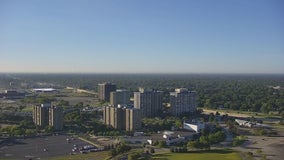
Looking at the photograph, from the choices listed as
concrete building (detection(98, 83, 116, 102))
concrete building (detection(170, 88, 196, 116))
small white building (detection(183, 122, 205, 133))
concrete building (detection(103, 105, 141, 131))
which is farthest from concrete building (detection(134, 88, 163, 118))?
concrete building (detection(98, 83, 116, 102))

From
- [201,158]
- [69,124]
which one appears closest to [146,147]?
[201,158]

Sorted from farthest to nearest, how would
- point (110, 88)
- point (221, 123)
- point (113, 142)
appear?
point (110, 88) < point (221, 123) < point (113, 142)

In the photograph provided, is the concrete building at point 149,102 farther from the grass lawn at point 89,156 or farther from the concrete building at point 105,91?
the grass lawn at point 89,156

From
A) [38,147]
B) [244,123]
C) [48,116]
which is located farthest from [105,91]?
[38,147]

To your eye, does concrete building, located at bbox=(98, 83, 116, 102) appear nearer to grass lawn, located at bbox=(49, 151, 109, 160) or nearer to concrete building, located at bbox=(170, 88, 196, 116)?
concrete building, located at bbox=(170, 88, 196, 116)

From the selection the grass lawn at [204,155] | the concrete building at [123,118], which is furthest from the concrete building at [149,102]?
the grass lawn at [204,155]

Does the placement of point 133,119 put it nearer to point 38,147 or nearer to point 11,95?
point 38,147

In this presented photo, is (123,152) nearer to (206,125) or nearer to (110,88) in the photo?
(206,125)
